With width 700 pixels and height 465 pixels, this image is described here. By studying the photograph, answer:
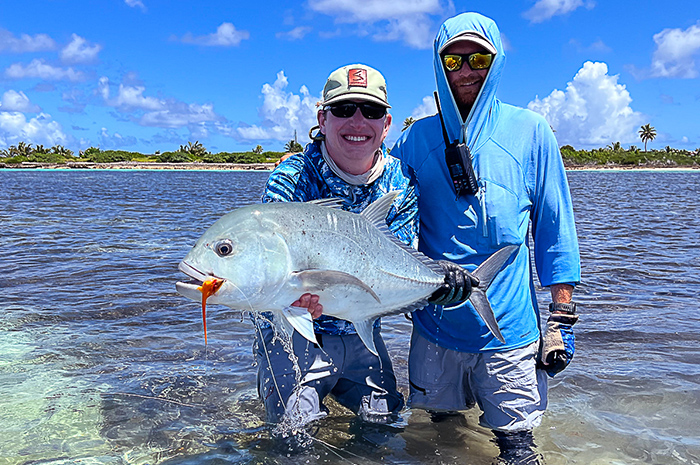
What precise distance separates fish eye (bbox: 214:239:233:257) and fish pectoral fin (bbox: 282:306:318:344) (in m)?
0.44

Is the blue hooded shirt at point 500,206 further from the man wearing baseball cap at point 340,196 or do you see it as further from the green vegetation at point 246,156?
the green vegetation at point 246,156

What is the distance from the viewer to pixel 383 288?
332 centimetres

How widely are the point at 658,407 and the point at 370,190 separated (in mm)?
3518

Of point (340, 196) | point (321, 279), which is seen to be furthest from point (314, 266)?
point (340, 196)

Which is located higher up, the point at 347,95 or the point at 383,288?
the point at 347,95

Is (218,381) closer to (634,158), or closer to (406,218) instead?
(406,218)

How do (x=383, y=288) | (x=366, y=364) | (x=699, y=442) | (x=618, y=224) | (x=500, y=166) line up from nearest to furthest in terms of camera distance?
(x=383, y=288) → (x=500, y=166) → (x=366, y=364) → (x=699, y=442) → (x=618, y=224)

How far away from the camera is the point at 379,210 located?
341 cm

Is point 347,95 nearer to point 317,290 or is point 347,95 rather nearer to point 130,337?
point 317,290

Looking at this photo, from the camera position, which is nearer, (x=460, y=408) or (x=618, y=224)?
(x=460, y=408)

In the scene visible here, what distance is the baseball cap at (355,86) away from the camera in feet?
11.5

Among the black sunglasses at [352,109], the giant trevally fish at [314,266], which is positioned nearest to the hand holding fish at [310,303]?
the giant trevally fish at [314,266]

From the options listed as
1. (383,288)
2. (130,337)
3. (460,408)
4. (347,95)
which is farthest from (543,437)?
(130,337)

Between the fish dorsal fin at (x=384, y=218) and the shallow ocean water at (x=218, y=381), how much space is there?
1.63m
